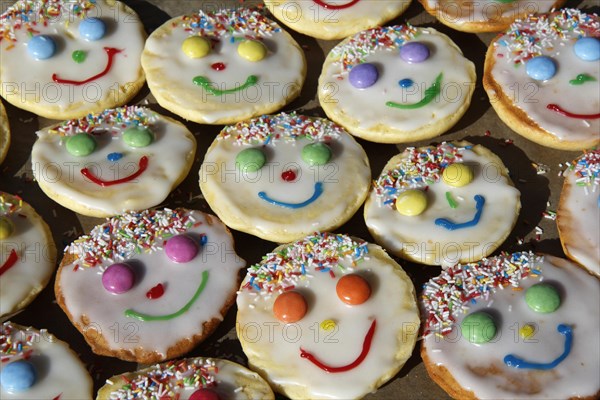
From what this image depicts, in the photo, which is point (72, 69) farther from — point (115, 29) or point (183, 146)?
point (183, 146)

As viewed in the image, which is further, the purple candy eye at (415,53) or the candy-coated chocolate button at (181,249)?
the purple candy eye at (415,53)

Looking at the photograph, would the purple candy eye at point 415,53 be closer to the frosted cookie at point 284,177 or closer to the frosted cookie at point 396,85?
the frosted cookie at point 396,85

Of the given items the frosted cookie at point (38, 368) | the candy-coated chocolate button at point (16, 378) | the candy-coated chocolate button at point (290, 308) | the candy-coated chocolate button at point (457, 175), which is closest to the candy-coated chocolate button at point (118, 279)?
the frosted cookie at point (38, 368)

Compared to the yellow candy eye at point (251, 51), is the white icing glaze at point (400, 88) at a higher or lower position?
lower

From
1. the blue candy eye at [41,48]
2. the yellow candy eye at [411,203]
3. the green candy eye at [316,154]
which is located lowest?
the yellow candy eye at [411,203]

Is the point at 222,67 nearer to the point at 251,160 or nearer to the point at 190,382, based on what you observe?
the point at 251,160

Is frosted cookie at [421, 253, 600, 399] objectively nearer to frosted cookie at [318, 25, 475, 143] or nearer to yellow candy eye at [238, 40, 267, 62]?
frosted cookie at [318, 25, 475, 143]

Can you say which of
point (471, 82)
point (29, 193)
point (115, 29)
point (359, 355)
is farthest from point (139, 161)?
point (471, 82)
